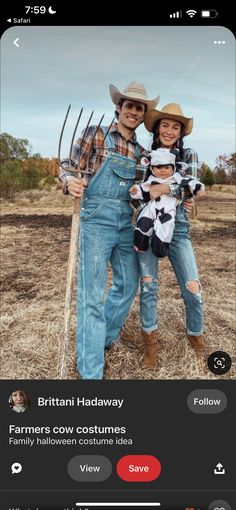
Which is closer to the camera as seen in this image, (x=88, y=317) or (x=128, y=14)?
(x=128, y=14)

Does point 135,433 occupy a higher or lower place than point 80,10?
lower

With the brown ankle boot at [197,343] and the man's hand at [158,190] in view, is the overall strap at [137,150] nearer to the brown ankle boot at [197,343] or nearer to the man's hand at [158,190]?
the man's hand at [158,190]

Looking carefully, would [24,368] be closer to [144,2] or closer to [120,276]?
[120,276]

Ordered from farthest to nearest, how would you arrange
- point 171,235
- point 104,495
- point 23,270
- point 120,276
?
point 23,270 → point 120,276 → point 171,235 → point 104,495

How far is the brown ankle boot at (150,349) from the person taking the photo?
10.5 feet

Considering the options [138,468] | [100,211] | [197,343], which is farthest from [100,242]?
[138,468]

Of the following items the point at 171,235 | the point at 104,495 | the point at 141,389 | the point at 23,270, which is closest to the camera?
the point at 104,495

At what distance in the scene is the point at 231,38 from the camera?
195 centimetres

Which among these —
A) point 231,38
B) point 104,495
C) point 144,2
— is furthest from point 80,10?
point 104,495

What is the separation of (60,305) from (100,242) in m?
1.90

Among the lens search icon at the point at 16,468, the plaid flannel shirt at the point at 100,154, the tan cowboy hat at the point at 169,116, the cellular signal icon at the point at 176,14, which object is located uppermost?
the cellular signal icon at the point at 176,14

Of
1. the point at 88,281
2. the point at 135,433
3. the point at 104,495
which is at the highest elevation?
the point at 88,281

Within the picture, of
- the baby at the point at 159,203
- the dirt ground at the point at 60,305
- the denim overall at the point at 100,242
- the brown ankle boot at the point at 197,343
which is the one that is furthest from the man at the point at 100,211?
the brown ankle boot at the point at 197,343

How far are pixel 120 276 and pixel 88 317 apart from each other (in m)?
0.37
